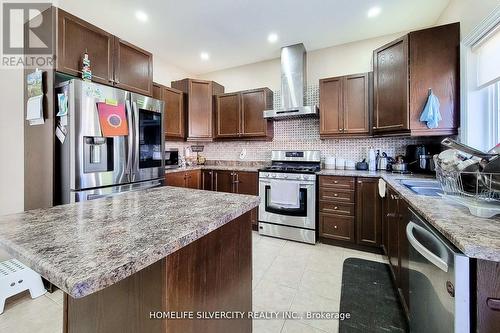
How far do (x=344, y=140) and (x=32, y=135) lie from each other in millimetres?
3617

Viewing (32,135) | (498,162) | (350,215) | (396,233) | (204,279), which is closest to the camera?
(204,279)

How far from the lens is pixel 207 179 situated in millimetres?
3631

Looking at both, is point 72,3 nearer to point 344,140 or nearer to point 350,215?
point 344,140

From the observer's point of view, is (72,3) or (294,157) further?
A: (294,157)

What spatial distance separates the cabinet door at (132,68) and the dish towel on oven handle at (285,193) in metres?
2.04

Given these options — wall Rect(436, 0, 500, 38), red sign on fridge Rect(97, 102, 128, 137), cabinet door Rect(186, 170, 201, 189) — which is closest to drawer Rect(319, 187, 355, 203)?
wall Rect(436, 0, 500, 38)

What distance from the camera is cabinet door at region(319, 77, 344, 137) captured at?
296cm

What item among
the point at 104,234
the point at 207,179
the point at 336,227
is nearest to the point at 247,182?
the point at 207,179

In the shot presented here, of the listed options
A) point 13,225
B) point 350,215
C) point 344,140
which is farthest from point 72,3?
point 350,215

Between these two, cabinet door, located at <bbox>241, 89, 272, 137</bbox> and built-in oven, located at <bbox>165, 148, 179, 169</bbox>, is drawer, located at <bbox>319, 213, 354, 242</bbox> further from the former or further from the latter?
built-in oven, located at <bbox>165, 148, 179, 169</bbox>

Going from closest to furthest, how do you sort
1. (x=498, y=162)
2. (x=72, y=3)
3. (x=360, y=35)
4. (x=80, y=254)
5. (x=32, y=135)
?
(x=80, y=254)
(x=498, y=162)
(x=32, y=135)
(x=72, y=3)
(x=360, y=35)

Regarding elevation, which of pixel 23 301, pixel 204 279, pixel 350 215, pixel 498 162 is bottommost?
pixel 23 301

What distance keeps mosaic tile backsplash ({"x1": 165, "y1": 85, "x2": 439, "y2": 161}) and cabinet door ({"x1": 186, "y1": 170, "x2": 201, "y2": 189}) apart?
2.39ft

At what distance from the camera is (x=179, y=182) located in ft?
10.6
